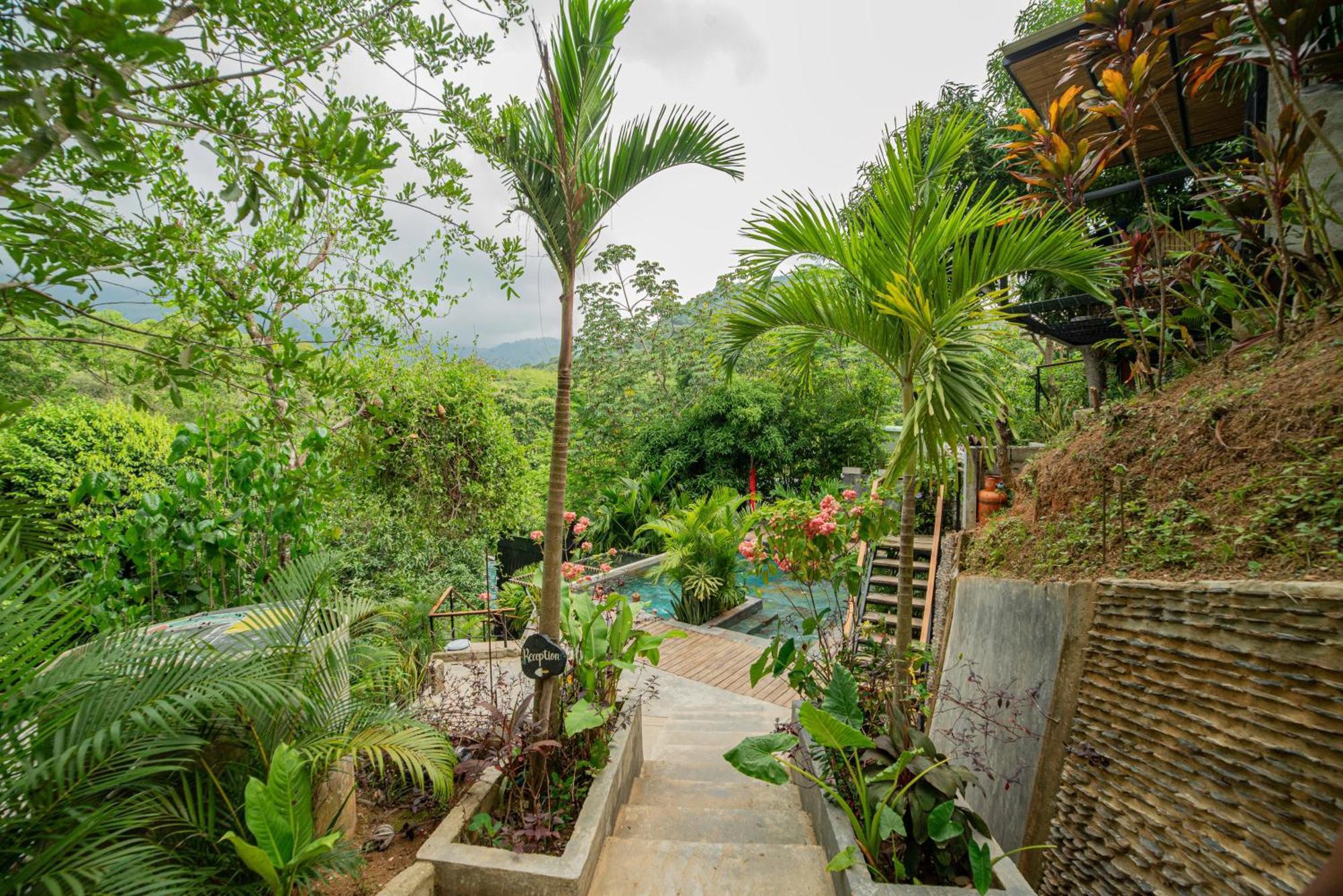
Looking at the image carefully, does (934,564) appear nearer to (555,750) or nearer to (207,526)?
(555,750)

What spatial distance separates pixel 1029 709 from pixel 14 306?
3616mm

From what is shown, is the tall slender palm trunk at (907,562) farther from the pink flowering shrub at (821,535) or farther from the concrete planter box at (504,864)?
the concrete planter box at (504,864)

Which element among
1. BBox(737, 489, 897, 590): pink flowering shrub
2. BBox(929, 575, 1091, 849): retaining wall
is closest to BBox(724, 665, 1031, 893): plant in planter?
BBox(929, 575, 1091, 849): retaining wall

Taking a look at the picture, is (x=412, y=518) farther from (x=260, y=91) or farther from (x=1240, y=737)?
(x=1240, y=737)

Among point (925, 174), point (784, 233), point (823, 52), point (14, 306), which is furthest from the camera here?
point (823, 52)

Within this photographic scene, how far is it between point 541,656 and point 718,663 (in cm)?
328

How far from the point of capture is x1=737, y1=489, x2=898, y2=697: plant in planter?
288cm

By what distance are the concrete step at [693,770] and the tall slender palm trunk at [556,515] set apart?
126 cm

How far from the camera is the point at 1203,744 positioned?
151cm

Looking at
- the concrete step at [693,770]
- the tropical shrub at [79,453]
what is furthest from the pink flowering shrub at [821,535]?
the tropical shrub at [79,453]

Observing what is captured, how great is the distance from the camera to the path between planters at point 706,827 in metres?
2.08

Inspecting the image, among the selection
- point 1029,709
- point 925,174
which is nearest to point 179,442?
point 925,174

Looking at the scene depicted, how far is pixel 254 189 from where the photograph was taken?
1.33 meters

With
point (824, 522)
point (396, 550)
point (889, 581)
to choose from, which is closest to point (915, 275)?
point (824, 522)
